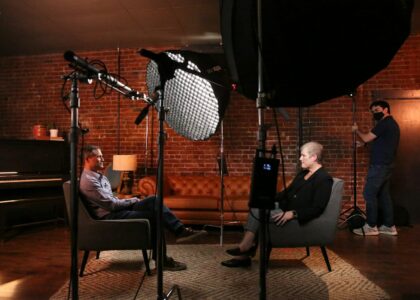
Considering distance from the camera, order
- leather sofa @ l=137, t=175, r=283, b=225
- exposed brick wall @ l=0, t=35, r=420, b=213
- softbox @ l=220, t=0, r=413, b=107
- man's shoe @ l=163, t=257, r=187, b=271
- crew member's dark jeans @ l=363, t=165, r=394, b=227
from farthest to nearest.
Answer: exposed brick wall @ l=0, t=35, r=420, b=213 → leather sofa @ l=137, t=175, r=283, b=225 → crew member's dark jeans @ l=363, t=165, r=394, b=227 → man's shoe @ l=163, t=257, r=187, b=271 → softbox @ l=220, t=0, r=413, b=107

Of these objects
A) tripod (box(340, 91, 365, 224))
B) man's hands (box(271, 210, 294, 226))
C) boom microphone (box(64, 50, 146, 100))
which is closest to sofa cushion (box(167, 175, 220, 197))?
tripod (box(340, 91, 365, 224))

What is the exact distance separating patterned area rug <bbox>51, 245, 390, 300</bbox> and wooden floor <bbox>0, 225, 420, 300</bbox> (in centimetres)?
15

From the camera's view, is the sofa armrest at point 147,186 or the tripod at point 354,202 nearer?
the tripod at point 354,202

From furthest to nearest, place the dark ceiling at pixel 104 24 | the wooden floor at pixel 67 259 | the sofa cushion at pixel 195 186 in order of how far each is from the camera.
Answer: the sofa cushion at pixel 195 186 < the dark ceiling at pixel 104 24 < the wooden floor at pixel 67 259

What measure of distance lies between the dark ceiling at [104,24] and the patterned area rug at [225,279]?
2732 millimetres

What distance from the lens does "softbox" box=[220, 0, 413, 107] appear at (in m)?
0.87

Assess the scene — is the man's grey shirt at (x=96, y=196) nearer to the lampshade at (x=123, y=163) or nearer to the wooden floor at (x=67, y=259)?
the wooden floor at (x=67, y=259)

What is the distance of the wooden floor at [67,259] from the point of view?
93.0 inches

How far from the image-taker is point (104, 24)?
14.9 feet

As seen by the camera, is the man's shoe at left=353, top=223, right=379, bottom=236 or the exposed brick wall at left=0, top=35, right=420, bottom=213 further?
the exposed brick wall at left=0, top=35, right=420, bottom=213

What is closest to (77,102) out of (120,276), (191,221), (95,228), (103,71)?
(103,71)

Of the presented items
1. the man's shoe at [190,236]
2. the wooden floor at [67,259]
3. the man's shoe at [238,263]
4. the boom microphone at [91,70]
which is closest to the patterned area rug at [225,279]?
the man's shoe at [238,263]

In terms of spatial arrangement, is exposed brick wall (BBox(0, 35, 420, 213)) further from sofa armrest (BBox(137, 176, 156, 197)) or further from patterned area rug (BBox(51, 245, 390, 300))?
patterned area rug (BBox(51, 245, 390, 300))

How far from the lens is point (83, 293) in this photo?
2248mm
